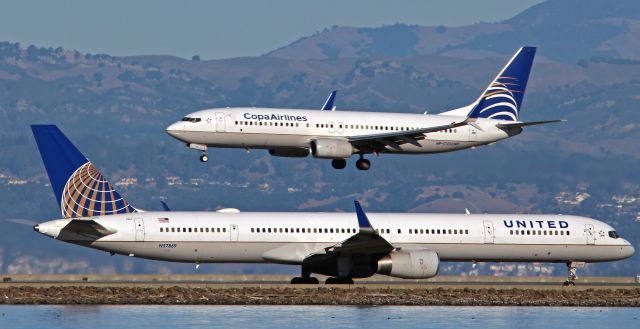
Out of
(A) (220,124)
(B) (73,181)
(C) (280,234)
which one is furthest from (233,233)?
(B) (73,181)

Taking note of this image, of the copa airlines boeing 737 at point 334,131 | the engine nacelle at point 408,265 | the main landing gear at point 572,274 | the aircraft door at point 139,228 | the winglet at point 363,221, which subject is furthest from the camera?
the main landing gear at point 572,274

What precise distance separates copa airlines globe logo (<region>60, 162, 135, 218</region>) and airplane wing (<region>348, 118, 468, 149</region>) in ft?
44.1

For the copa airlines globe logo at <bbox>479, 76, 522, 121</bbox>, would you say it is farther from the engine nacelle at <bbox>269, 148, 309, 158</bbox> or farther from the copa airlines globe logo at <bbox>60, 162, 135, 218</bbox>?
the copa airlines globe logo at <bbox>60, 162, 135, 218</bbox>

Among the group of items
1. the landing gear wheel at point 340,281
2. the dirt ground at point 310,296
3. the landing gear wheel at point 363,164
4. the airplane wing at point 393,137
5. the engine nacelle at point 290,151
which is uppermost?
the airplane wing at point 393,137

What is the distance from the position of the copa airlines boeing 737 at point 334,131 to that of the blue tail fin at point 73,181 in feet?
17.5

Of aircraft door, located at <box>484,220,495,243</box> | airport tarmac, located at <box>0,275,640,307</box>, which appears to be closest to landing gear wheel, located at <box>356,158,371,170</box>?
airport tarmac, located at <box>0,275,640,307</box>

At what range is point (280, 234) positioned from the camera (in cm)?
8825

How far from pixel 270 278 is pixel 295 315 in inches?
1034

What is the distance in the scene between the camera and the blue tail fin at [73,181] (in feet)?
289

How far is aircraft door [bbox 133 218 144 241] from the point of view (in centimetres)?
8625

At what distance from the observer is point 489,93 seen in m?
104

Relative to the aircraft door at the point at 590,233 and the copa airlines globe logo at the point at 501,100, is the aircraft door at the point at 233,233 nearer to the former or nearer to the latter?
the aircraft door at the point at 590,233

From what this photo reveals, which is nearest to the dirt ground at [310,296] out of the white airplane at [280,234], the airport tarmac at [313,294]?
the airport tarmac at [313,294]

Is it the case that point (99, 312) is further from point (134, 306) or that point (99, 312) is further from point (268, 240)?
point (268, 240)
